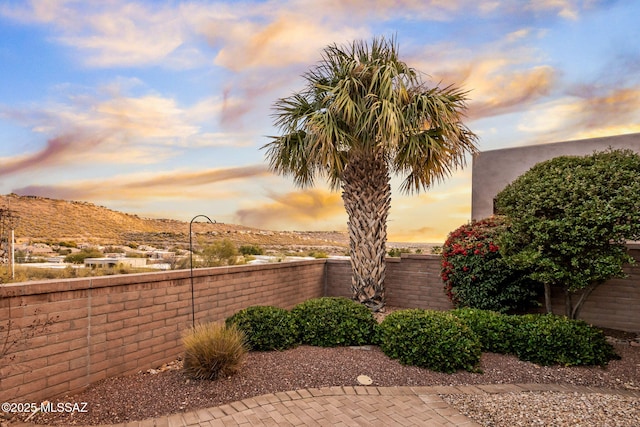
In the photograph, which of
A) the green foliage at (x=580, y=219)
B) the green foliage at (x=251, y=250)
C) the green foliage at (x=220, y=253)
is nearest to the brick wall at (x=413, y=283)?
the green foliage at (x=580, y=219)

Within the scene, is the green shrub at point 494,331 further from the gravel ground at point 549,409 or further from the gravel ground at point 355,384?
the gravel ground at point 549,409

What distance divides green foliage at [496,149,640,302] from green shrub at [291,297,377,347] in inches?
109

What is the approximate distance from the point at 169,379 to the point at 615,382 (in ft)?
17.7

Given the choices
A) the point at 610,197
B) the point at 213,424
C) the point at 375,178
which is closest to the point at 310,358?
the point at 213,424

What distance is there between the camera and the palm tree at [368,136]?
7117 mm

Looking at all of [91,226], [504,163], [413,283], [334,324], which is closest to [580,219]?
[334,324]

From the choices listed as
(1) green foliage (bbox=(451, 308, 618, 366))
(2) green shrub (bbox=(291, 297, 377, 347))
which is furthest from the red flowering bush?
(2) green shrub (bbox=(291, 297, 377, 347))

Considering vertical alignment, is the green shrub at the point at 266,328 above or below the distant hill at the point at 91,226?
below

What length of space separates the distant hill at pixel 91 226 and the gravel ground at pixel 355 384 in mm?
7872

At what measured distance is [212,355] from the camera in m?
3.96

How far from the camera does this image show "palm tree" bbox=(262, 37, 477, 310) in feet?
23.4

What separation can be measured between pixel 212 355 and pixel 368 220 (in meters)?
4.81

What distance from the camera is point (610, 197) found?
5.46 meters

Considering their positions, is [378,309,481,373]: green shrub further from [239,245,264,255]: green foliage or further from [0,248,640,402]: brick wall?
[239,245,264,255]: green foliage
